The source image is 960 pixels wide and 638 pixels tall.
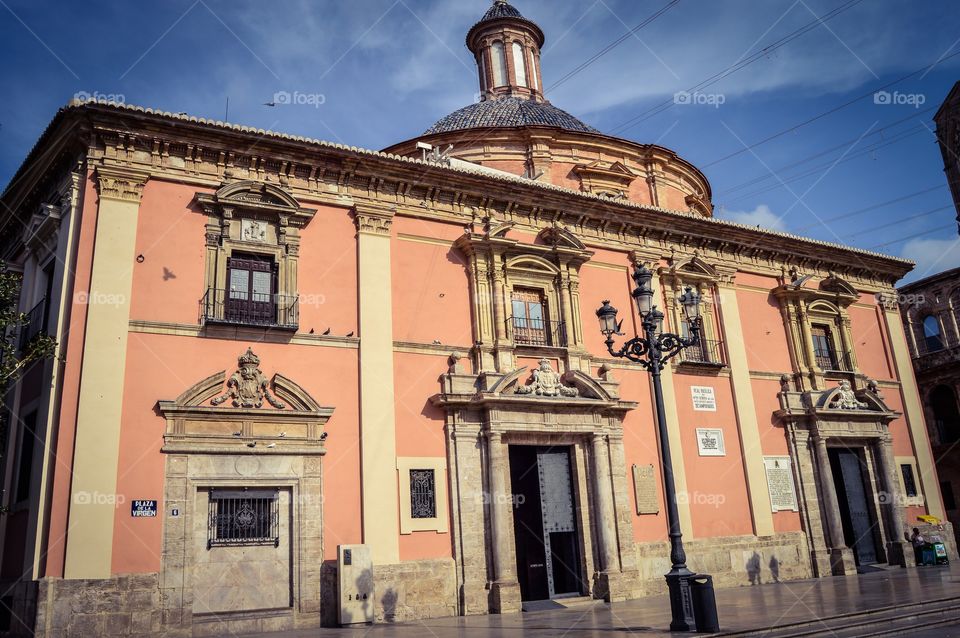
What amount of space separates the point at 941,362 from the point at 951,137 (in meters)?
9.68

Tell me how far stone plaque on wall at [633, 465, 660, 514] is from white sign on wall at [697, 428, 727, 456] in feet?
5.53

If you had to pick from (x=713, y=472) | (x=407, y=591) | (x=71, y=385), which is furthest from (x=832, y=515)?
(x=71, y=385)

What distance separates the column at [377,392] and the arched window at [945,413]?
2425cm

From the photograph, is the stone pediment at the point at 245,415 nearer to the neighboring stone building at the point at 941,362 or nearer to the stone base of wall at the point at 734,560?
the stone base of wall at the point at 734,560

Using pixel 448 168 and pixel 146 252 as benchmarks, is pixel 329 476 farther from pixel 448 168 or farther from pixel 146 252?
pixel 448 168

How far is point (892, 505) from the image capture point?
722 inches

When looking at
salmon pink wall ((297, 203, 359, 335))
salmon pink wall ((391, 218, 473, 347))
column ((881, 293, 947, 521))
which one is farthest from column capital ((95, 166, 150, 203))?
column ((881, 293, 947, 521))

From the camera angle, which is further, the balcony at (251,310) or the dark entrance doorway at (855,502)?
the dark entrance doorway at (855,502)

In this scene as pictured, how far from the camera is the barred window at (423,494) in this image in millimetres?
12880

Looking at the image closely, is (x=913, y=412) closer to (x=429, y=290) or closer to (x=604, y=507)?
(x=604, y=507)

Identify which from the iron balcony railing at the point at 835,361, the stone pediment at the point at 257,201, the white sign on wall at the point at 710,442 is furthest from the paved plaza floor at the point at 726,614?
the stone pediment at the point at 257,201

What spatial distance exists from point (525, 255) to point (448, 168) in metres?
2.29

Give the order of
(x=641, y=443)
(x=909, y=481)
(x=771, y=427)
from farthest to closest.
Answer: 1. (x=909, y=481)
2. (x=771, y=427)
3. (x=641, y=443)

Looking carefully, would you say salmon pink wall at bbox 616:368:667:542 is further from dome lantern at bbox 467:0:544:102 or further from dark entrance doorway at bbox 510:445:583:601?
dome lantern at bbox 467:0:544:102
